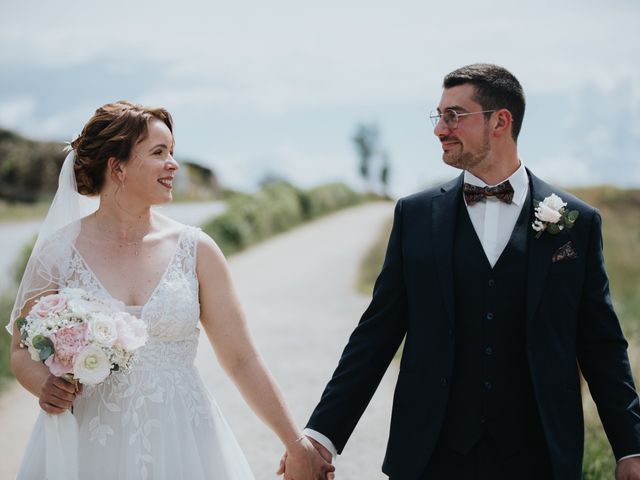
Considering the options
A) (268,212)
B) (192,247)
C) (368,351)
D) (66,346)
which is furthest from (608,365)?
(268,212)

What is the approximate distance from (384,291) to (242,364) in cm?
76

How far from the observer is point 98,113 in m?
3.41

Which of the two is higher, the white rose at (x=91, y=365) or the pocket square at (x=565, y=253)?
the pocket square at (x=565, y=253)

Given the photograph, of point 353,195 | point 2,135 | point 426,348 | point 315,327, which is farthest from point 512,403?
point 2,135

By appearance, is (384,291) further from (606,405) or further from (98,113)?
(98,113)

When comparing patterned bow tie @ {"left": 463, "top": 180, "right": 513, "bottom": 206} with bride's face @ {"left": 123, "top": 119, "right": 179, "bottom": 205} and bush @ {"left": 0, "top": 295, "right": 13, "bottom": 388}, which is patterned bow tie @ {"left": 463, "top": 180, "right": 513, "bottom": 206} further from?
bush @ {"left": 0, "top": 295, "right": 13, "bottom": 388}

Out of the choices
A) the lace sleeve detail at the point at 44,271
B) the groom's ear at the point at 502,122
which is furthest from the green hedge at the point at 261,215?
the groom's ear at the point at 502,122

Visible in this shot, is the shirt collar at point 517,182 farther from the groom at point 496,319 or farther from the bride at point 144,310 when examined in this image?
the bride at point 144,310

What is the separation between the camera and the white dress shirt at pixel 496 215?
10.3 ft

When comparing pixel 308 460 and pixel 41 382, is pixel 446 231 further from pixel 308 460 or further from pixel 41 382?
pixel 41 382

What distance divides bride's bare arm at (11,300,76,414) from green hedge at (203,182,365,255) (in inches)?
560

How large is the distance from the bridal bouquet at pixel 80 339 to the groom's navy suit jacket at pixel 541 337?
1038 millimetres

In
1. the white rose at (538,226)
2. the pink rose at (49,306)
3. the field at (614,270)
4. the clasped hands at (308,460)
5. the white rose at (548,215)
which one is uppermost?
the white rose at (548,215)

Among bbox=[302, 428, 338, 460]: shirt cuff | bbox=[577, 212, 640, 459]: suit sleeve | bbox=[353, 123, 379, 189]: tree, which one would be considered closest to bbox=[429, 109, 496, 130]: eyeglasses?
bbox=[577, 212, 640, 459]: suit sleeve
